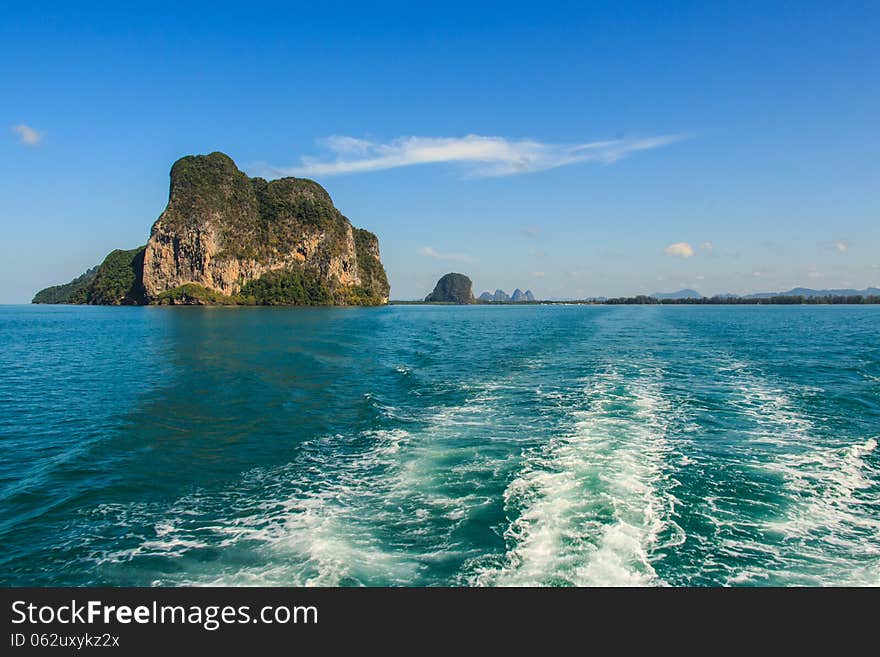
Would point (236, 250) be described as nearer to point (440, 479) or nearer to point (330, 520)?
point (440, 479)

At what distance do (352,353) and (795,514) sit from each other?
87.9 feet

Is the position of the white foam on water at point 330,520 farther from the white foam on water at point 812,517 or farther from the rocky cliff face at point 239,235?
the rocky cliff face at point 239,235

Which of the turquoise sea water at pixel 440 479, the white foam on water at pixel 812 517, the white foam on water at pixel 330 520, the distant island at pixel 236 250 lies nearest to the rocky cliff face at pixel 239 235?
the distant island at pixel 236 250

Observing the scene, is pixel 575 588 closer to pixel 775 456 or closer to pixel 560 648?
pixel 560 648

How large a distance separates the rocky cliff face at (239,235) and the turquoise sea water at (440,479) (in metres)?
123

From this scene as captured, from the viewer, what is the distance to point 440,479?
10.1 meters

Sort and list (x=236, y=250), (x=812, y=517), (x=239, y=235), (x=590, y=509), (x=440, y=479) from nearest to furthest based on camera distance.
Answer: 1. (x=812, y=517)
2. (x=590, y=509)
3. (x=440, y=479)
4. (x=236, y=250)
5. (x=239, y=235)

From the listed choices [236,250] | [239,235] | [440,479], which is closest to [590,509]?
[440,479]

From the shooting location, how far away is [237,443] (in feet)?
41.5

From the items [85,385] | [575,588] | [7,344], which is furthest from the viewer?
[7,344]

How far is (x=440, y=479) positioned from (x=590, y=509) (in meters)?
3.15

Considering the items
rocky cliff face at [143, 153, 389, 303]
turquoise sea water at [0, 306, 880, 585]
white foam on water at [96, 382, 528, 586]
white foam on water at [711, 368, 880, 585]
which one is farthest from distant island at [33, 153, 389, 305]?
white foam on water at [711, 368, 880, 585]

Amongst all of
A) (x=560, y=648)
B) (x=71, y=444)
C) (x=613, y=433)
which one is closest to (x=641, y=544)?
(x=560, y=648)

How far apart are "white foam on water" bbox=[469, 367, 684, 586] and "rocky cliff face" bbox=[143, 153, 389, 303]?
140429 millimetres
